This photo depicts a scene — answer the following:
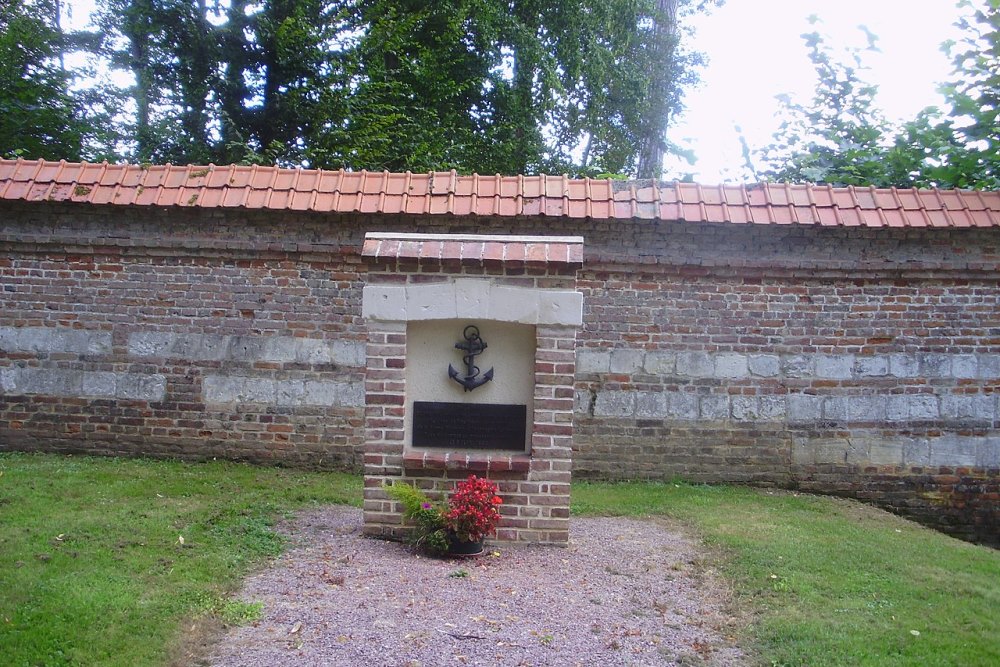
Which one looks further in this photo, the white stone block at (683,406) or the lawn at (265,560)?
the white stone block at (683,406)

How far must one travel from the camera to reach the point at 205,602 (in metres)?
4.17

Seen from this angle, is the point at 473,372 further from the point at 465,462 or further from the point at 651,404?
the point at 651,404

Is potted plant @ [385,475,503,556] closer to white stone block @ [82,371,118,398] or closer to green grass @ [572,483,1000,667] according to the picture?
green grass @ [572,483,1000,667]

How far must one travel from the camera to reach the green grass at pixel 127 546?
369cm

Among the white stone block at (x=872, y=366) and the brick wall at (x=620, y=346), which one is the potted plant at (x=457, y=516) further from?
the white stone block at (x=872, y=366)

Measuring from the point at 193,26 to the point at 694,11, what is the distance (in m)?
13.4

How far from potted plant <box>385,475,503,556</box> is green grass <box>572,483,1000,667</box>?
1603 mm

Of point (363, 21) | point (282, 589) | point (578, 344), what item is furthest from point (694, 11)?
point (282, 589)

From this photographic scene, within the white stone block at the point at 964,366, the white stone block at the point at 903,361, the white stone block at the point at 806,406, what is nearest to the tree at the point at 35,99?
the white stone block at the point at 806,406

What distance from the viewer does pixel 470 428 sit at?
5.61 metres

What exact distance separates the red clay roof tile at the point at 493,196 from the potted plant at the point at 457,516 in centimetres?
311

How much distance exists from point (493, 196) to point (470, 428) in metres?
2.79

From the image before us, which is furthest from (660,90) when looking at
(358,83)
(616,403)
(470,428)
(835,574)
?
(835,574)

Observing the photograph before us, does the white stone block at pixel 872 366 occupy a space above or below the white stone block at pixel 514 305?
below
